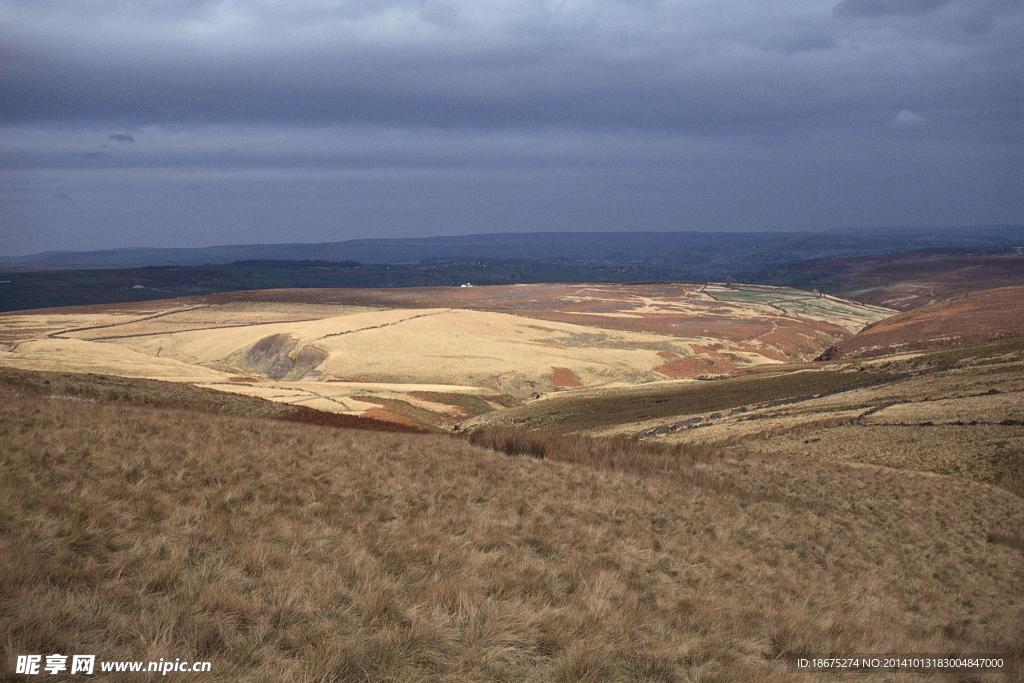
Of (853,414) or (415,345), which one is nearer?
(853,414)

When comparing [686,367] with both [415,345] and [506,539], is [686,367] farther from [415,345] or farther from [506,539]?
[506,539]

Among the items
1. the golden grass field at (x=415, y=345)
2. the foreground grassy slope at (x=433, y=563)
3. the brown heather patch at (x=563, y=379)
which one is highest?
the foreground grassy slope at (x=433, y=563)

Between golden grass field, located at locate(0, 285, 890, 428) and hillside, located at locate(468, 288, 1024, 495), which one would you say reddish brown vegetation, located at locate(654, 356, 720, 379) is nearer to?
golden grass field, located at locate(0, 285, 890, 428)

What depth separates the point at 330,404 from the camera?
179ft

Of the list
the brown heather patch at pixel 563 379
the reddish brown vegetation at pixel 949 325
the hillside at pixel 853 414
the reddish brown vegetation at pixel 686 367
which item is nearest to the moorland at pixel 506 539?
the hillside at pixel 853 414

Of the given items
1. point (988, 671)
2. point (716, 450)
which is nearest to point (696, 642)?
point (988, 671)

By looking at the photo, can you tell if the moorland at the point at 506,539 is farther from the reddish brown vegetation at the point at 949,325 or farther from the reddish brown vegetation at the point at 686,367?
the reddish brown vegetation at the point at 686,367

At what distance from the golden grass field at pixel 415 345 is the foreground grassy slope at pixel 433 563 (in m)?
34.1

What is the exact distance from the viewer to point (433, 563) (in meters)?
9.95

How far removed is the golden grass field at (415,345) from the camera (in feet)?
225

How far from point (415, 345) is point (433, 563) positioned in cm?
8738

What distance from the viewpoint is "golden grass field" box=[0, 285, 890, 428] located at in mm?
68625

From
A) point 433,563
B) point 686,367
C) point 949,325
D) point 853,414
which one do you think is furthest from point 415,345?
point 433,563

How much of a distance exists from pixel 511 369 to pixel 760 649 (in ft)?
253
